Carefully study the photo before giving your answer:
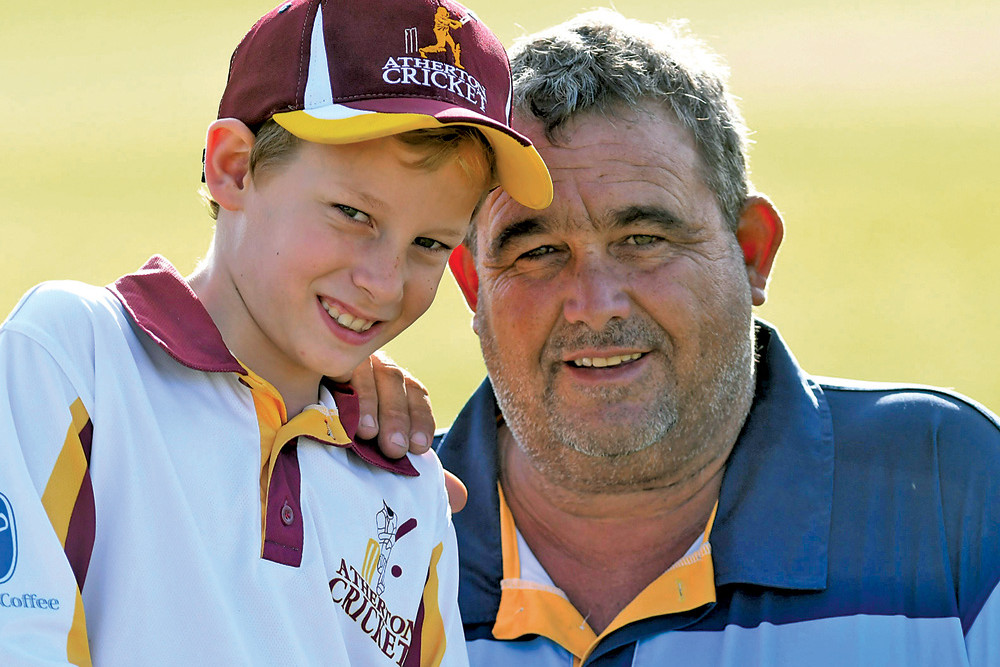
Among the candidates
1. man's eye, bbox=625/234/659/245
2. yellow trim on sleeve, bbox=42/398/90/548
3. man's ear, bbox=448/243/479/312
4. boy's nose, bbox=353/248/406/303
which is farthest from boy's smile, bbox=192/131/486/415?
man's ear, bbox=448/243/479/312

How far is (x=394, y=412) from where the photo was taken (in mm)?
2129

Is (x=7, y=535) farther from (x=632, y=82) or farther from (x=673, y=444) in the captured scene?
(x=632, y=82)

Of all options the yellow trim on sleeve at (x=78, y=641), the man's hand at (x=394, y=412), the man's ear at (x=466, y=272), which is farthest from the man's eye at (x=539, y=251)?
the yellow trim on sleeve at (x=78, y=641)

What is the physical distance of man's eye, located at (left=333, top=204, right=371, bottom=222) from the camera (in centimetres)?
178

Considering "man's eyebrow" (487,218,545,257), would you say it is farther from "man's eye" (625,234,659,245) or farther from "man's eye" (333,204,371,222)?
"man's eye" (333,204,371,222)

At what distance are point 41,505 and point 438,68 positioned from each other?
822mm

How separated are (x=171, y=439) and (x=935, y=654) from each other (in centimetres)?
141

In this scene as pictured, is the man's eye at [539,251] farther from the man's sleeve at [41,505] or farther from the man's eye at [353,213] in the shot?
the man's sleeve at [41,505]

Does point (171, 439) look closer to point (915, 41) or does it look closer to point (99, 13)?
point (915, 41)

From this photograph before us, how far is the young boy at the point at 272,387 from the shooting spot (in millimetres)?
1508

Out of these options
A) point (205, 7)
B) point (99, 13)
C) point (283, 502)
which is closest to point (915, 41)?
point (205, 7)

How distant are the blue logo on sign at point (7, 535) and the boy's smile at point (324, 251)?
0.44 m

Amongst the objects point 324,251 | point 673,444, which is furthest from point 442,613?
point 673,444

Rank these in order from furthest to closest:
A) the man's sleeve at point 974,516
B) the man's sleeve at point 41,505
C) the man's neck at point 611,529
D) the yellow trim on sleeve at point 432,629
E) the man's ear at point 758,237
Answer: the man's ear at point 758,237 → the man's neck at point 611,529 → the man's sleeve at point 974,516 → the yellow trim on sleeve at point 432,629 → the man's sleeve at point 41,505
